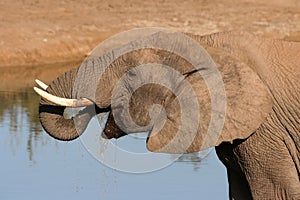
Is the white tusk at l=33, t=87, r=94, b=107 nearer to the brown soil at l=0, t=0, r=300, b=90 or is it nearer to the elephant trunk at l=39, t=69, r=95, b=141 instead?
the elephant trunk at l=39, t=69, r=95, b=141

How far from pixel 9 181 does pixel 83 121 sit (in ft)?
8.84

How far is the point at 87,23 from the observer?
1700 cm

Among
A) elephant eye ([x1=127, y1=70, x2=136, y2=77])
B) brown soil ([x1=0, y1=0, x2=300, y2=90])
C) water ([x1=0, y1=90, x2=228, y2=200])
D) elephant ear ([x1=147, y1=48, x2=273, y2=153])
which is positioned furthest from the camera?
brown soil ([x1=0, y1=0, x2=300, y2=90])

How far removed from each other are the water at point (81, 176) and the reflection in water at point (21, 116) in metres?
0.02

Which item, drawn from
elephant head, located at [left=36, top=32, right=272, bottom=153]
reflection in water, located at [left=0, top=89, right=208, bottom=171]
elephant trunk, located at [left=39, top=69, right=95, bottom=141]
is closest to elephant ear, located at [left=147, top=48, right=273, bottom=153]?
elephant head, located at [left=36, top=32, right=272, bottom=153]

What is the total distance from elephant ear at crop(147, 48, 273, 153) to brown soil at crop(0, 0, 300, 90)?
7736mm

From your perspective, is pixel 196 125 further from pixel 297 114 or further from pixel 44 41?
pixel 44 41

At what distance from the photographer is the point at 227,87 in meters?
5.88

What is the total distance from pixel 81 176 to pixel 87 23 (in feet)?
26.1

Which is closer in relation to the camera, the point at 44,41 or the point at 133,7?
the point at 44,41

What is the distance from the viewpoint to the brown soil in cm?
1544

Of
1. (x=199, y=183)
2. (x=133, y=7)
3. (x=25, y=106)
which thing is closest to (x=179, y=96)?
(x=199, y=183)

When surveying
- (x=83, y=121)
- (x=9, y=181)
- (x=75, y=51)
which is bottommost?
(x=75, y=51)

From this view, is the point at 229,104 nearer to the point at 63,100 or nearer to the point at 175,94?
the point at 175,94
